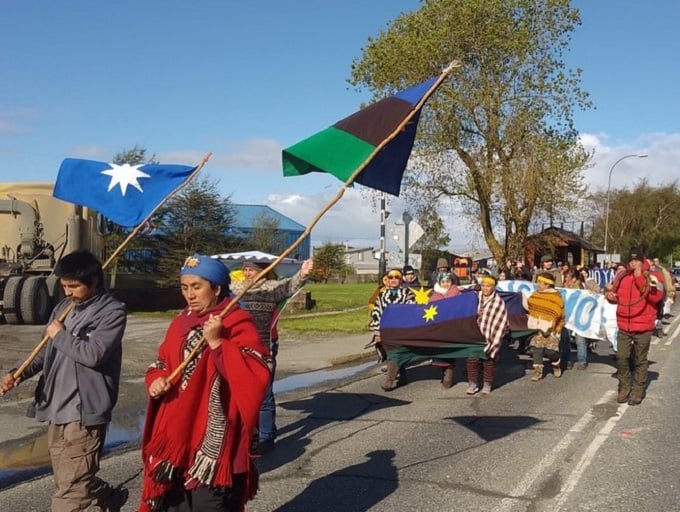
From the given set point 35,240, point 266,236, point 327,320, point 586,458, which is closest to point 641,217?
point 266,236

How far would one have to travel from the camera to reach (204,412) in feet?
11.7

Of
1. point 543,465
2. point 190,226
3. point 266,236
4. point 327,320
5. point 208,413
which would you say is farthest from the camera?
point 266,236

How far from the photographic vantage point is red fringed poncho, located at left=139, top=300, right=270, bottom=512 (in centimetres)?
345

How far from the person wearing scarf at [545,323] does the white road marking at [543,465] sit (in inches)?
103

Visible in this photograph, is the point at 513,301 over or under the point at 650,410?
over

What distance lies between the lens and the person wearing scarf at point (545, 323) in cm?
1130

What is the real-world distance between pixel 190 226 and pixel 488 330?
28296 mm

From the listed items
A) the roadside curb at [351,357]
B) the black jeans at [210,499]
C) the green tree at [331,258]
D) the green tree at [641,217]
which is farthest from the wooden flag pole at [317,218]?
the green tree at [641,217]

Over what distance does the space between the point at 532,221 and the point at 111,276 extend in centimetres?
1812

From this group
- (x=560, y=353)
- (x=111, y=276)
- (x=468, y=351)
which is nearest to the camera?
(x=468, y=351)

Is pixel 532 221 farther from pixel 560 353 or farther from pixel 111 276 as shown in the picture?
pixel 560 353

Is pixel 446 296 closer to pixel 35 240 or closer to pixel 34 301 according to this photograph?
pixel 34 301

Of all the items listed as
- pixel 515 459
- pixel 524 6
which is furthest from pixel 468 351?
pixel 524 6

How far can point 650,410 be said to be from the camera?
28.8ft
